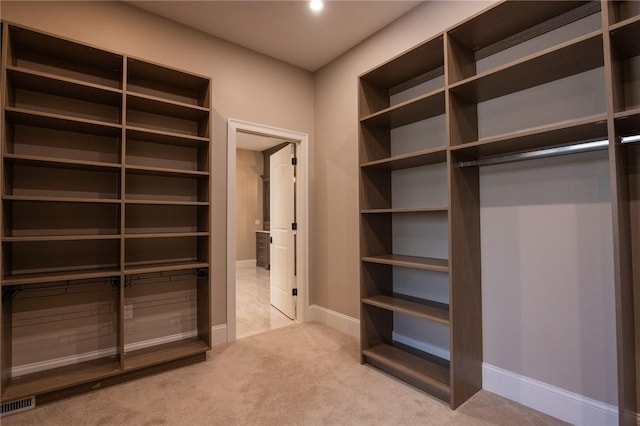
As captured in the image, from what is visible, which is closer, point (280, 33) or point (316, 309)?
point (280, 33)

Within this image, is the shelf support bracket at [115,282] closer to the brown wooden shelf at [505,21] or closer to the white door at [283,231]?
the white door at [283,231]

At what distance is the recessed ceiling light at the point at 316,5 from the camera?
2.46m

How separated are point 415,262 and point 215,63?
267 cm

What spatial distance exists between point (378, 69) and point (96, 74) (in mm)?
2248

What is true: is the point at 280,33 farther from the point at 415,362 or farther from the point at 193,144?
the point at 415,362

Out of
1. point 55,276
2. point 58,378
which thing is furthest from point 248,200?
point 58,378

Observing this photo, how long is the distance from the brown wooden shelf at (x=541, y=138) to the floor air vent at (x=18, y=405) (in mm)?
3128

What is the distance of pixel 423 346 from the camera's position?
248 cm

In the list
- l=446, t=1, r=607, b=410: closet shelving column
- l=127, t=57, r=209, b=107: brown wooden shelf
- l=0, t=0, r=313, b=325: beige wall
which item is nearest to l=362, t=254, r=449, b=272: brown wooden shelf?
l=446, t=1, r=607, b=410: closet shelving column

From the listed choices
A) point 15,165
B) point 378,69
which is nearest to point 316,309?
point 378,69

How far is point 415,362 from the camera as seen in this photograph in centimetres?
223

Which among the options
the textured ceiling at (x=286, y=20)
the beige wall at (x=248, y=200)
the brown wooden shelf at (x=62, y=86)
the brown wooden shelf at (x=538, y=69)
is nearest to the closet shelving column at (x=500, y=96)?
the brown wooden shelf at (x=538, y=69)

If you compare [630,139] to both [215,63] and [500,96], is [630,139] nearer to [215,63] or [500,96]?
[500,96]

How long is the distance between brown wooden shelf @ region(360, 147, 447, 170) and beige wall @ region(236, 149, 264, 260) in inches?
213
